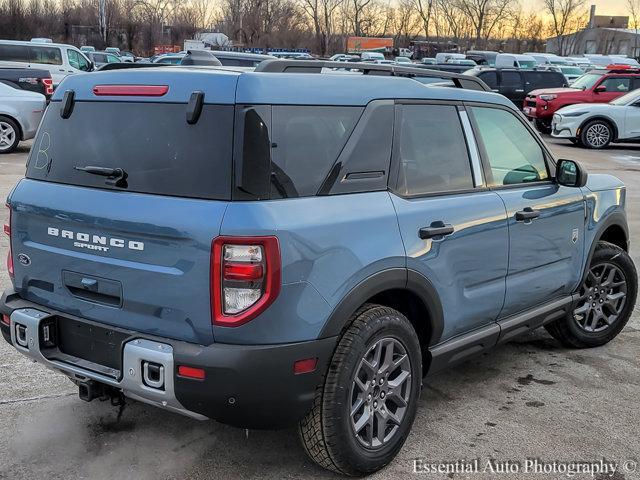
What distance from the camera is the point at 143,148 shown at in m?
3.02

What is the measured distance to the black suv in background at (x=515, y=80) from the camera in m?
23.2

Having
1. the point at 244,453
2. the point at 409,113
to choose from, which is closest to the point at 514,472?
the point at 244,453

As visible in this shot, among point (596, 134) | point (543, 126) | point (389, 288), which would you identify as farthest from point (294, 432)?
point (543, 126)

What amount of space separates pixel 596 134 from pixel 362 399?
16.8 metres

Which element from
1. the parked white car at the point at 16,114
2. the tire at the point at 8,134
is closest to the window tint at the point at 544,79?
the parked white car at the point at 16,114

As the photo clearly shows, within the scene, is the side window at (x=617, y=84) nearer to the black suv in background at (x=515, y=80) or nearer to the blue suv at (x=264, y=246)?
the black suv in background at (x=515, y=80)

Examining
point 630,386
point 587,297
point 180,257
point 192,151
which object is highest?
point 192,151

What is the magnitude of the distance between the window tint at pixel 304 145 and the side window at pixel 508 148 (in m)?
1.16

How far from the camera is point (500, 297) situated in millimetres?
3928

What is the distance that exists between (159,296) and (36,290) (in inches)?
32.1

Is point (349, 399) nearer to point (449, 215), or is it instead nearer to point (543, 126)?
point (449, 215)

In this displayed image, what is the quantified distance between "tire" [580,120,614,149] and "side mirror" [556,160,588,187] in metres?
14.6

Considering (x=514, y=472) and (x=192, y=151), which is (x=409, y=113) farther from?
(x=514, y=472)

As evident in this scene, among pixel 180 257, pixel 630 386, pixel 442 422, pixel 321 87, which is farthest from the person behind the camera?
pixel 630 386
